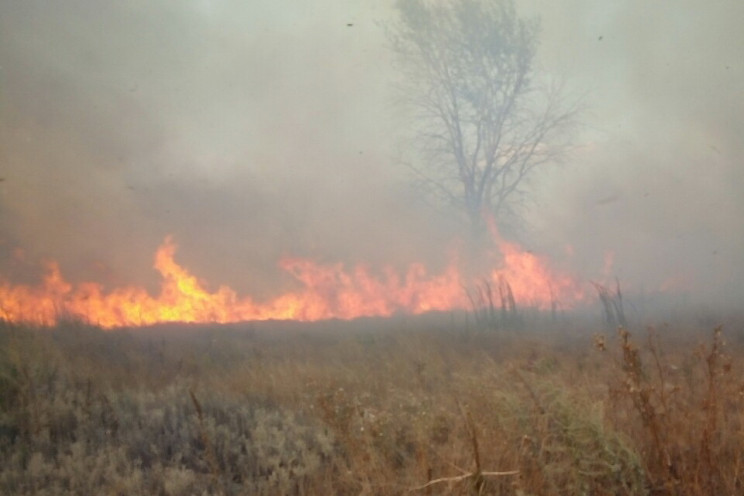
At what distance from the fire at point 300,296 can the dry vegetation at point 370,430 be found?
3924 mm

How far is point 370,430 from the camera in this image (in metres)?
4.93

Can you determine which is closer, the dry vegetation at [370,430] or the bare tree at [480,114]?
the dry vegetation at [370,430]

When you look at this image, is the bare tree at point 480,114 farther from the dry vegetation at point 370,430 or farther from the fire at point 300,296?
the dry vegetation at point 370,430

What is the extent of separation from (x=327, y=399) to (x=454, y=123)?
648 inches

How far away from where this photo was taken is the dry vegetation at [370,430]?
13.2 ft

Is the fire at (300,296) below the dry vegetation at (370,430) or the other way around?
the other way around

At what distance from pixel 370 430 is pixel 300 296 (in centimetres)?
1082

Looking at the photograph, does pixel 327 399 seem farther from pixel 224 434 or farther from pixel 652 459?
pixel 652 459

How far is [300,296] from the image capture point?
15.6 m

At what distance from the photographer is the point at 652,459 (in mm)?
4191

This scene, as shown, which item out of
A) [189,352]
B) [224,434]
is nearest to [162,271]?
[189,352]

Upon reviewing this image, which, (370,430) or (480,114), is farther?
(480,114)

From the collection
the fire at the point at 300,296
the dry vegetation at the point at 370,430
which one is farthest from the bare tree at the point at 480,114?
the dry vegetation at the point at 370,430

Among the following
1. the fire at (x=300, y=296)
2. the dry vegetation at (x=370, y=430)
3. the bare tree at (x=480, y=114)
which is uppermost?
the bare tree at (x=480, y=114)
